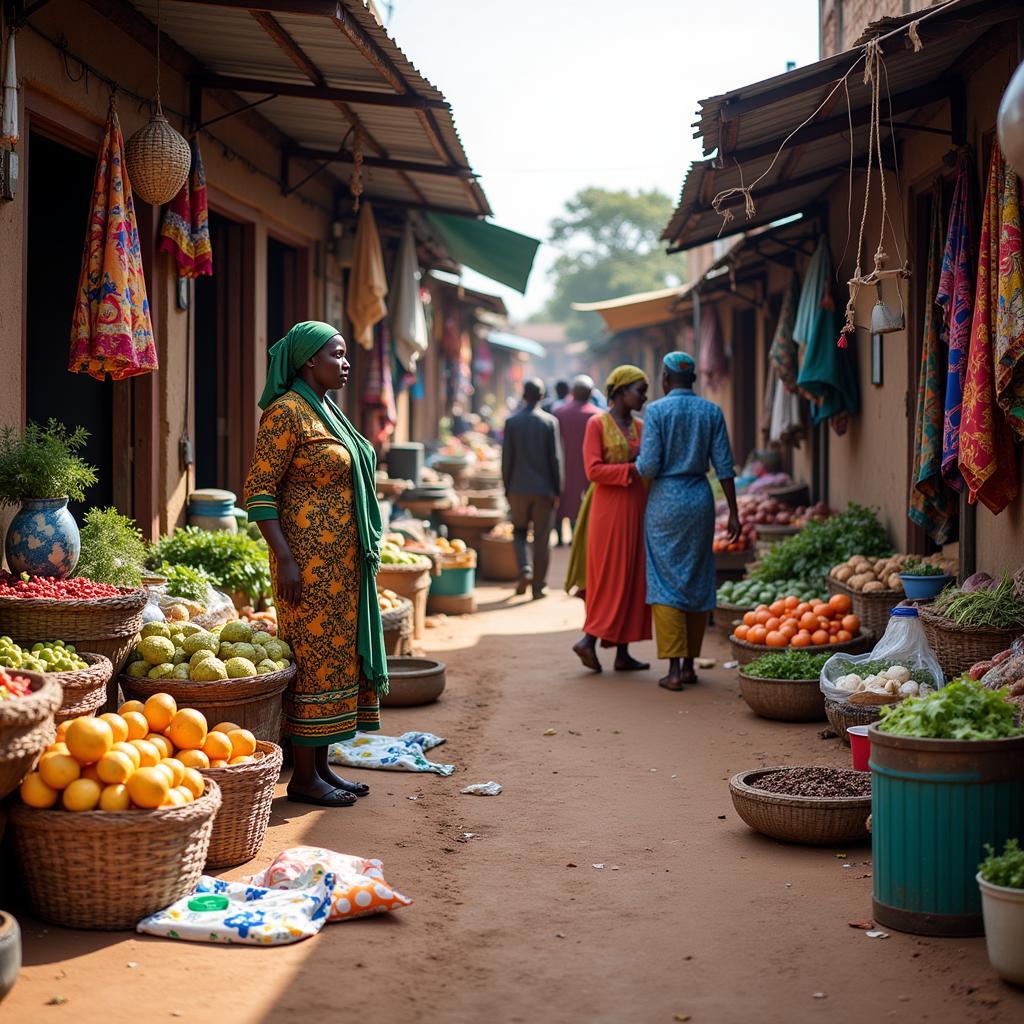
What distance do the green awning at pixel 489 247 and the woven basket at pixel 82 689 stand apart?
9462mm

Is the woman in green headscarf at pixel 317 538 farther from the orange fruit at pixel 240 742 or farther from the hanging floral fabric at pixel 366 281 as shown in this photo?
the hanging floral fabric at pixel 366 281

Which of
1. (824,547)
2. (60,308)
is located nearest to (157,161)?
(60,308)

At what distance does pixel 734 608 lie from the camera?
10023 mm

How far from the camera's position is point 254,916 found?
4336 millimetres

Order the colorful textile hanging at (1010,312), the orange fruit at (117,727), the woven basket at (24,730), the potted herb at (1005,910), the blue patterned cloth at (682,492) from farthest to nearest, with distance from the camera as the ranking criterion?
the blue patterned cloth at (682,492) < the colorful textile hanging at (1010,312) < the orange fruit at (117,727) < the woven basket at (24,730) < the potted herb at (1005,910)

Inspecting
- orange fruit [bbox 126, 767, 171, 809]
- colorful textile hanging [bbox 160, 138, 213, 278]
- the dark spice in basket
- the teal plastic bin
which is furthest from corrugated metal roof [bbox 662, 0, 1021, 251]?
orange fruit [bbox 126, 767, 171, 809]

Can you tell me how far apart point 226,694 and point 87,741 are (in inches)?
41.5

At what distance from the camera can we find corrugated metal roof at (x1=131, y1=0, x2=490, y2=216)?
7.37 m

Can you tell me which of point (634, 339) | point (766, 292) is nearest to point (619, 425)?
point (766, 292)

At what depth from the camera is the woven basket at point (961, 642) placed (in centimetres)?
632

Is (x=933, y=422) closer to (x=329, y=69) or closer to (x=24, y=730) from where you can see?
(x=329, y=69)

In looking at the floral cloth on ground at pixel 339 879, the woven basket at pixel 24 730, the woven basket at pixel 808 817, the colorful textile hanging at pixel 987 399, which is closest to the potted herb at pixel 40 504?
the woven basket at pixel 24 730

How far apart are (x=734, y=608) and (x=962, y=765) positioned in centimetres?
582

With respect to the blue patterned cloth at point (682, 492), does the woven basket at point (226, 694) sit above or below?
below
